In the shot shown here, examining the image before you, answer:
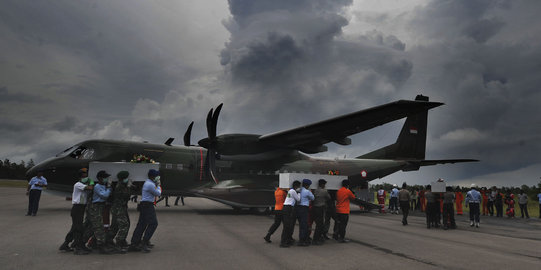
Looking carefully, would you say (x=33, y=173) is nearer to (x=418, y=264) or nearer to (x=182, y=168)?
(x=182, y=168)

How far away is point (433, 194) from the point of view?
45.0 feet

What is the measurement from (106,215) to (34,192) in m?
7.97

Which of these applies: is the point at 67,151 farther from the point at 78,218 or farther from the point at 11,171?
the point at 11,171

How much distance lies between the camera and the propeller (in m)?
14.9

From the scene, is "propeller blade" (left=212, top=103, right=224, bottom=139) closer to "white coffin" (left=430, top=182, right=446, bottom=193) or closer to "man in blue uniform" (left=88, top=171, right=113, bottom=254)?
"man in blue uniform" (left=88, top=171, right=113, bottom=254)

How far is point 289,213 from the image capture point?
8.58 m

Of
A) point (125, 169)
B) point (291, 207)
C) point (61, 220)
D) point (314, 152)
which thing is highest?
point (314, 152)

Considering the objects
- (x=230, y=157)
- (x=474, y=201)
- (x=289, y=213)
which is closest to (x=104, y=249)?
(x=289, y=213)

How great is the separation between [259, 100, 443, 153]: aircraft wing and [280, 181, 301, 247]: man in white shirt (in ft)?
19.3

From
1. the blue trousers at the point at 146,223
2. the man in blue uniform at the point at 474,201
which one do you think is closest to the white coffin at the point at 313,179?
the blue trousers at the point at 146,223

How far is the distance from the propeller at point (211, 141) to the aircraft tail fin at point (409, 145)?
12434mm

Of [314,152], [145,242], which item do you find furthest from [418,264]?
[314,152]

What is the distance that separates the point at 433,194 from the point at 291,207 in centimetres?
808

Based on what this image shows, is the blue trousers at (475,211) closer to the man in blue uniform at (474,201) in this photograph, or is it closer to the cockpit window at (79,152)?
the man in blue uniform at (474,201)
